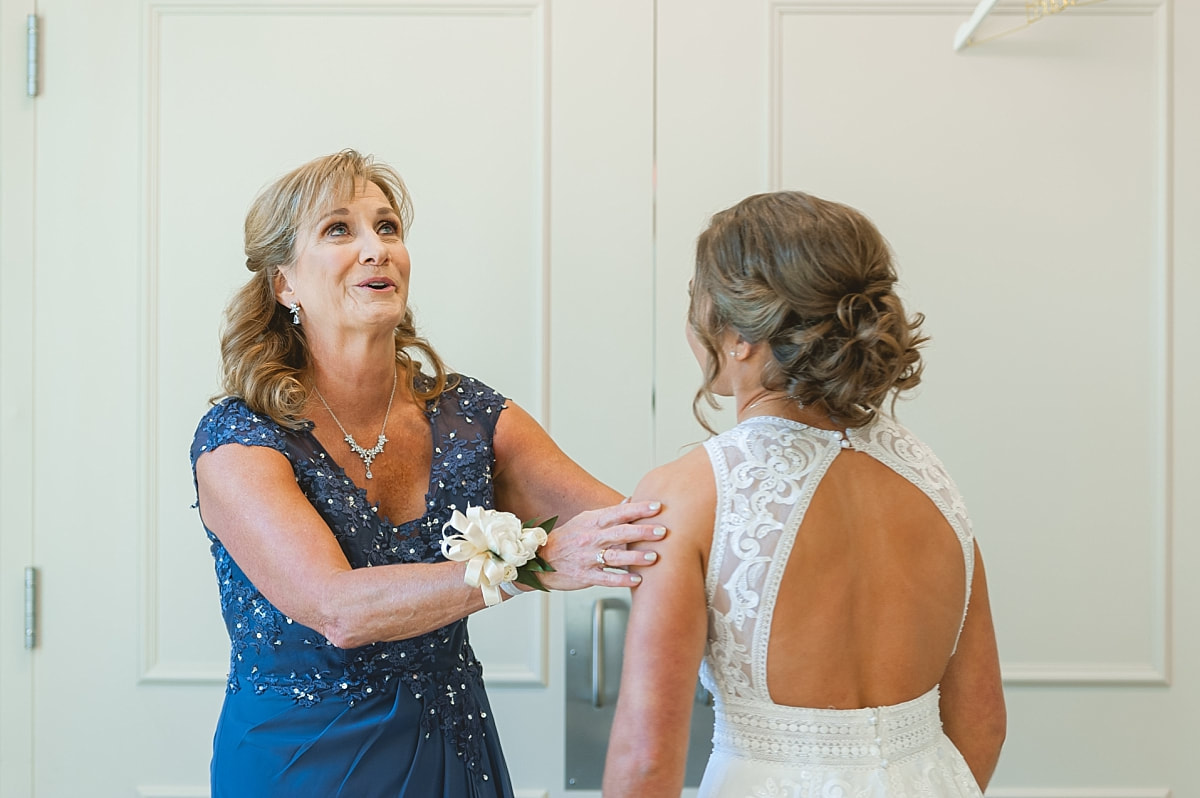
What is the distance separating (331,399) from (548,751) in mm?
982

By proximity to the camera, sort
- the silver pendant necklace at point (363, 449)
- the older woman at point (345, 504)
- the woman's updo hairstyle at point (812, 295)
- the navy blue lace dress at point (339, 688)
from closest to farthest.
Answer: the woman's updo hairstyle at point (812, 295), the older woman at point (345, 504), the navy blue lace dress at point (339, 688), the silver pendant necklace at point (363, 449)

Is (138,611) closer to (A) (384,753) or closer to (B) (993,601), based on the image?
(A) (384,753)

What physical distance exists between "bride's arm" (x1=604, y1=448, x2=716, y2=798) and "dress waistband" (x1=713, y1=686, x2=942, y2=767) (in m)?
0.09

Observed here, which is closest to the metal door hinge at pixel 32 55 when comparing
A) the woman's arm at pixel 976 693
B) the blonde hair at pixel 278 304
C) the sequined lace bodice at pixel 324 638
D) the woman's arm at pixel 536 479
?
the blonde hair at pixel 278 304

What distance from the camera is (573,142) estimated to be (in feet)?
7.43

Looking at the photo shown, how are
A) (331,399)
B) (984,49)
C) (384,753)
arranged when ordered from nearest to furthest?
1. (384,753)
2. (331,399)
3. (984,49)

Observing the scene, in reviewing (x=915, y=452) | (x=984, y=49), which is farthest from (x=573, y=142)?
(x=915, y=452)

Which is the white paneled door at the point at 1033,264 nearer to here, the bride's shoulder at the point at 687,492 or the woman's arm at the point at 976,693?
the woman's arm at the point at 976,693

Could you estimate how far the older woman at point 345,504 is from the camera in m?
1.51

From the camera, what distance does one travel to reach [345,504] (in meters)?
1.63

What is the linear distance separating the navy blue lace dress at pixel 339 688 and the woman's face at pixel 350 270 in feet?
0.68

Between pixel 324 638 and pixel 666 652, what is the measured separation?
24.9 inches

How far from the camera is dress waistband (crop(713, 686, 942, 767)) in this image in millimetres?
1283

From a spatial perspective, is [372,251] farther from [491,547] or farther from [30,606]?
[30,606]
